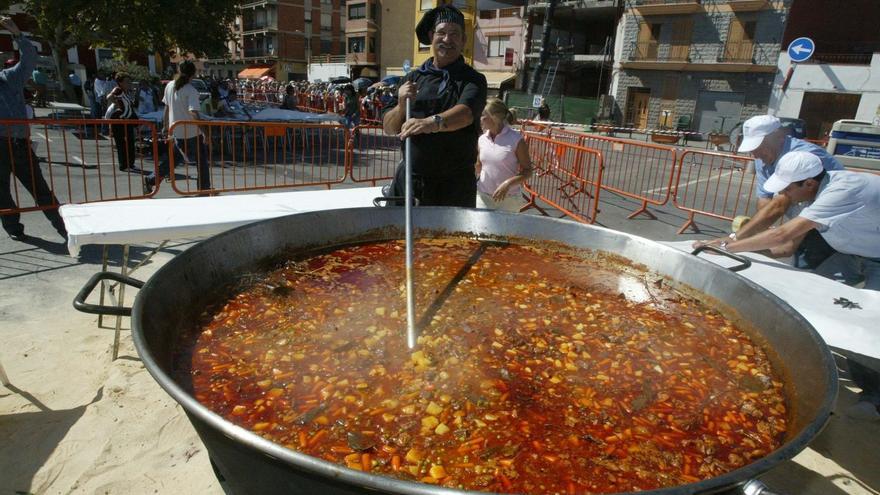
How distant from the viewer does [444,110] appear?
11.7 feet

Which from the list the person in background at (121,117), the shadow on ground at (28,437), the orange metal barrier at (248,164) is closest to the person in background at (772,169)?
the shadow on ground at (28,437)

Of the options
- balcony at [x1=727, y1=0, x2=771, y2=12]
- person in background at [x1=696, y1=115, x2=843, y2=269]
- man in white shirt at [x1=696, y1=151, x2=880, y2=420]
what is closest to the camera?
man in white shirt at [x1=696, y1=151, x2=880, y2=420]

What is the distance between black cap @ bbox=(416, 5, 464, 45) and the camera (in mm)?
3316

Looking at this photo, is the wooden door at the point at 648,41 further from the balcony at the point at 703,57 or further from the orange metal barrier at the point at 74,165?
the orange metal barrier at the point at 74,165

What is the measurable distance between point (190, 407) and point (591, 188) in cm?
1040

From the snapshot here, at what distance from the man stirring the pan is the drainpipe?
3762cm

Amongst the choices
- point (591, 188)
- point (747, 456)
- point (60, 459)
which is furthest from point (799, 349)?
point (591, 188)

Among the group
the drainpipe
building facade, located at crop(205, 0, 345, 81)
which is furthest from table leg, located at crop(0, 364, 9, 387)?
building facade, located at crop(205, 0, 345, 81)

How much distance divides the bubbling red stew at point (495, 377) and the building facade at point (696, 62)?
1325 inches

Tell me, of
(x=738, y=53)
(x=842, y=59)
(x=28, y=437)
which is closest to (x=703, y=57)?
(x=738, y=53)

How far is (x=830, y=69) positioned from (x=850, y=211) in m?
31.1

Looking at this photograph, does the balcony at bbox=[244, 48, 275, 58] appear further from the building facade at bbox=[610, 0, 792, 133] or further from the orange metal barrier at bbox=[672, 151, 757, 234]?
the orange metal barrier at bbox=[672, 151, 757, 234]

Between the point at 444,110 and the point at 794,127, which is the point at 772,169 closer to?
the point at 444,110

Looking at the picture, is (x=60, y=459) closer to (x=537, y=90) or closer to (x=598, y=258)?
(x=598, y=258)
